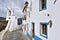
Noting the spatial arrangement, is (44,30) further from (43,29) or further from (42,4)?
(42,4)

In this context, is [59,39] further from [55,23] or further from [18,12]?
[18,12]

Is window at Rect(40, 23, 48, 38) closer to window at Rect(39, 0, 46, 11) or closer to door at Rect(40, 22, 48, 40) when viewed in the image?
door at Rect(40, 22, 48, 40)

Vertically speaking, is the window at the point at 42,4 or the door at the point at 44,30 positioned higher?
the window at the point at 42,4

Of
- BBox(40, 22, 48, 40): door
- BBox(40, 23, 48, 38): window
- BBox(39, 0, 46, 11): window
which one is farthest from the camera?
BBox(39, 0, 46, 11): window

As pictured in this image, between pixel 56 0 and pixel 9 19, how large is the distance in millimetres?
19233

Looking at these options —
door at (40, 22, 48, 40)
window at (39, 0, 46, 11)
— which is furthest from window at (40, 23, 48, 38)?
window at (39, 0, 46, 11)

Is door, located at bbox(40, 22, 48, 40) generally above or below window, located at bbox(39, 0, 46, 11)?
below

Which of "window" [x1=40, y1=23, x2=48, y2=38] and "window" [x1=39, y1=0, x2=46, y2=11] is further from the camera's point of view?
"window" [x1=39, y1=0, x2=46, y2=11]

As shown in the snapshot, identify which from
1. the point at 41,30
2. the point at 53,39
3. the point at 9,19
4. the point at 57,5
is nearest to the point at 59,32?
the point at 53,39

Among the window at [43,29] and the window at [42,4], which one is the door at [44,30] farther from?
the window at [42,4]

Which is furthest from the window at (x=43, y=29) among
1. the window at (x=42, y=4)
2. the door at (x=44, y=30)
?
the window at (x=42, y=4)

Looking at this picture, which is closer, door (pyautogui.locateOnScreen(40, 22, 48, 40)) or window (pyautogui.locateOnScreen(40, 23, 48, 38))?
door (pyautogui.locateOnScreen(40, 22, 48, 40))

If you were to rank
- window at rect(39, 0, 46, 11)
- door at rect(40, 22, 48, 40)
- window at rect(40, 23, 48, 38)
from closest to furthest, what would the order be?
door at rect(40, 22, 48, 40) < window at rect(40, 23, 48, 38) < window at rect(39, 0, 46, 11)

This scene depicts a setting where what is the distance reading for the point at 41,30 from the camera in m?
5.90
